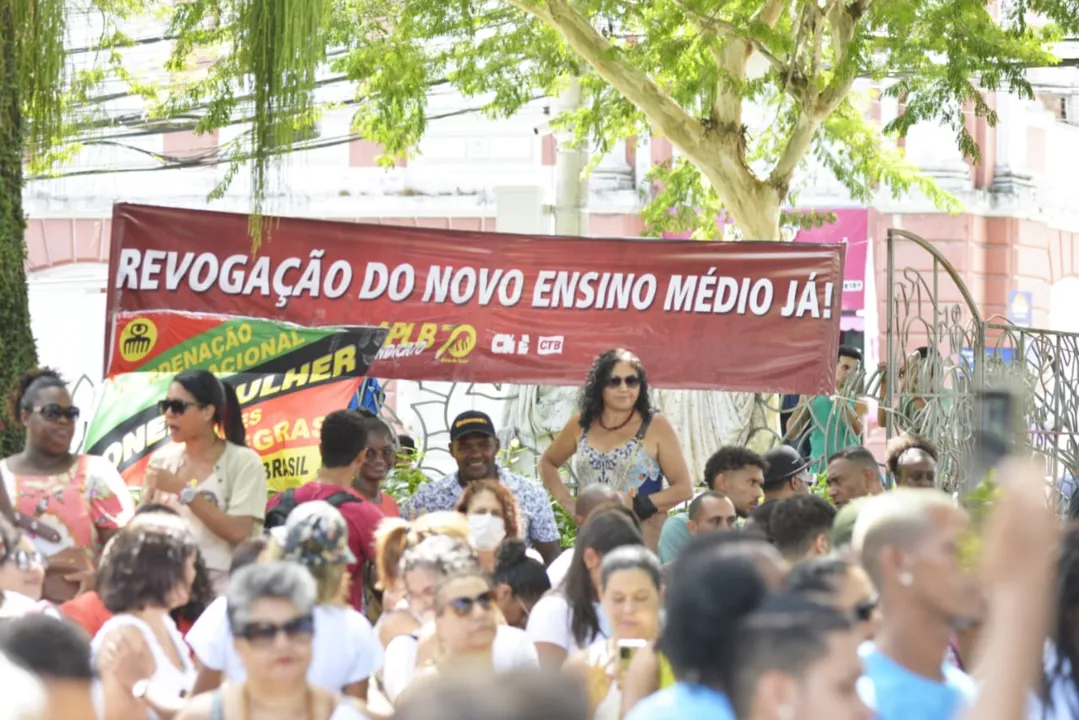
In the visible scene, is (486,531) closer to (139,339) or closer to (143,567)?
(143,567)

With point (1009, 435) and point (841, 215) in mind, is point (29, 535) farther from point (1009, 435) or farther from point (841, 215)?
point (841, 215)

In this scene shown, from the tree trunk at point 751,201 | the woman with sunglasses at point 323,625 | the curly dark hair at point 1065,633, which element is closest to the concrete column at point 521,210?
the tree trunk at point 751,201

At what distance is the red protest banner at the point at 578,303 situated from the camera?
10.6 m

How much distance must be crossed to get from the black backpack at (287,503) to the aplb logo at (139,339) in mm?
1968

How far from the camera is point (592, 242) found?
35.2 ft

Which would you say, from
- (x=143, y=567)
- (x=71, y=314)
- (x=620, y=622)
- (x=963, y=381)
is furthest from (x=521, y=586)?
Answer: (x=71, y=314)

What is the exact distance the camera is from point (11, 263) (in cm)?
880

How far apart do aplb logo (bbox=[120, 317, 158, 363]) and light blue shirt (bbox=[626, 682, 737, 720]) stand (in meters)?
5.90

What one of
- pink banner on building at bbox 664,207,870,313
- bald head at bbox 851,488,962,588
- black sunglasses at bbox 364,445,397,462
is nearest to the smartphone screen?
bald head at bbox 851,488,962,588

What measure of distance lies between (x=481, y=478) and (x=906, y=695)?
14.2 feet

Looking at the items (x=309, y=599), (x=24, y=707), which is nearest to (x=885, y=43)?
(x=309, y=599)

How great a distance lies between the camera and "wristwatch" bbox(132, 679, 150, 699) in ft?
17.6

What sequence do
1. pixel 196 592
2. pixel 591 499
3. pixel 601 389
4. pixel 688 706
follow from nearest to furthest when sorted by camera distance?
pixel 688 706 → pixel 196 592 → pixel 591 499 → pixel 601 389

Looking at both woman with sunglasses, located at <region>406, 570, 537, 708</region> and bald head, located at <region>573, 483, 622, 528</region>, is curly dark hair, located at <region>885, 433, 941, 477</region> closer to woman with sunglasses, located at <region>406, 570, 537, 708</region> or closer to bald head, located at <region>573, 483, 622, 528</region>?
bald head, located at <region>573, 483, 622, 528</region>
